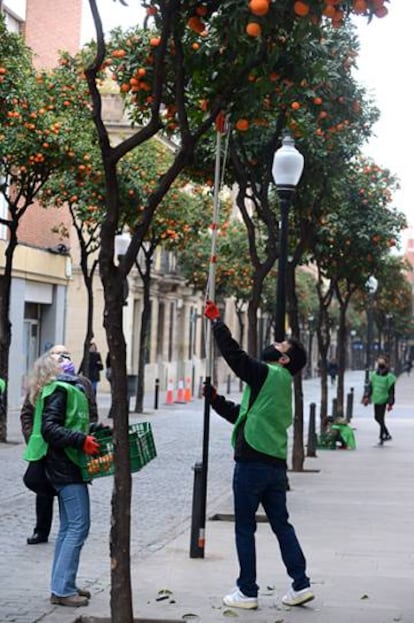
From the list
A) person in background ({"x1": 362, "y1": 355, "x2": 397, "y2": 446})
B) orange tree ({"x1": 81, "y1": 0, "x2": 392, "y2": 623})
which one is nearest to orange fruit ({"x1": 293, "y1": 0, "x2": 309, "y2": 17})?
orange tree ({"x1": 81, "y1": 0, "x2": 392, "y2": 623})

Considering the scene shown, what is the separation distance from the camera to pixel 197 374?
5734 cm

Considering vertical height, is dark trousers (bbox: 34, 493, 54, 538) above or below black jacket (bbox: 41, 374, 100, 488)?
below

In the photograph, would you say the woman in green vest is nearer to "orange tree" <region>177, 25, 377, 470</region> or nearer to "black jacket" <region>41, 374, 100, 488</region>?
"black jacket" <region>41, 374, 100, 488</region>

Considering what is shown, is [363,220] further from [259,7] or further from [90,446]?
[259,7]

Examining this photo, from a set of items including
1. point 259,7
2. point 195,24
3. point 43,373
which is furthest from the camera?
point 43,373

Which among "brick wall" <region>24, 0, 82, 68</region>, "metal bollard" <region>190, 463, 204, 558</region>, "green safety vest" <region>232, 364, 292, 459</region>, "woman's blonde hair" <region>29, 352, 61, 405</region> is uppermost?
"brick wall" <region>24, 0, 82, 68</region>

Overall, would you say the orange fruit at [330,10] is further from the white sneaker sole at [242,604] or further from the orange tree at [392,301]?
the orange tree at [392,301]

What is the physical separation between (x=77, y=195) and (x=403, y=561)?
55.9ft

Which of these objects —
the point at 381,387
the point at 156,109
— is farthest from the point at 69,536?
the point at 381,387

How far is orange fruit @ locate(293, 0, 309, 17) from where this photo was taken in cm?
627

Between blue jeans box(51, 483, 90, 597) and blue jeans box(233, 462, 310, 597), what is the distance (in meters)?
1.06

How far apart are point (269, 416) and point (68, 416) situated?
1.39 m

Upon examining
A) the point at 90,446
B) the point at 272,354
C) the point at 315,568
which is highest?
the point at 272,354

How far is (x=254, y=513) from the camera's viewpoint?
791cm
